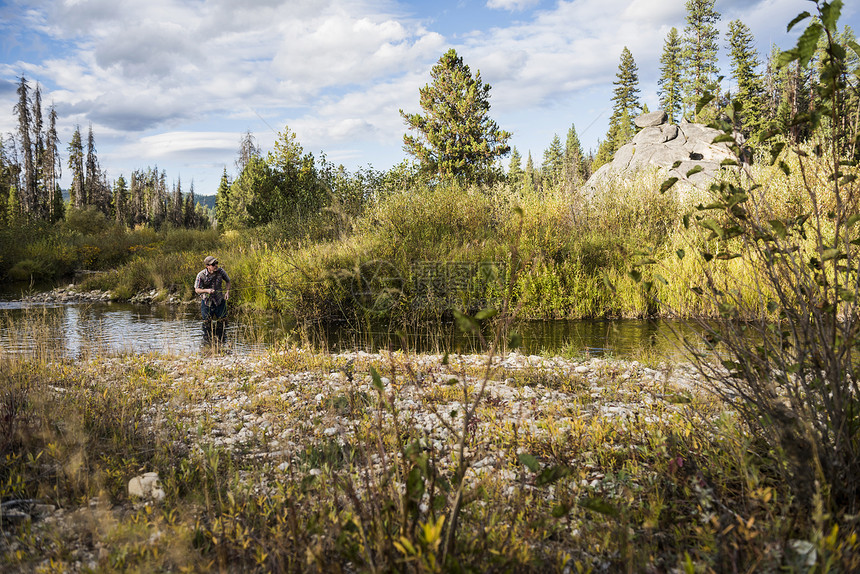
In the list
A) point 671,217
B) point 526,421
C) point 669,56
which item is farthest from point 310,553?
point 669,56

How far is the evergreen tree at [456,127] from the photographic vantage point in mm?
28203

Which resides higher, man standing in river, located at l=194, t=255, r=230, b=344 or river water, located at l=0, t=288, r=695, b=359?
man standing in river, located at l=194, t=255, r=230, b=344

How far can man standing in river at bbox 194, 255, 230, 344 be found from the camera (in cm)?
1106

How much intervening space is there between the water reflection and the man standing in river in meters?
0.43

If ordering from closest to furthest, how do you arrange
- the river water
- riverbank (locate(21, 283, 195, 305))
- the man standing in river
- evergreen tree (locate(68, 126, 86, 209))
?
the river water
the man standing in river
riverbank (locate(21, 283, 195, 305))
evergreen tree (locate(68, 126, 86, 209))

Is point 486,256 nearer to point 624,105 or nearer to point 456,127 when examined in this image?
point 456,127

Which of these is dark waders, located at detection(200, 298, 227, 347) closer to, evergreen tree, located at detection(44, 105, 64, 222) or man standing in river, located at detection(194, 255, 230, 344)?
man standing in river, located at detection(194, 255, 230, 344)

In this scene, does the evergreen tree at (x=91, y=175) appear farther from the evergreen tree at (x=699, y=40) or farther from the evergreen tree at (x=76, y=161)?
the evergreen tree at (x=699, y=40)

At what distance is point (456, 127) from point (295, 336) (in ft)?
67.7

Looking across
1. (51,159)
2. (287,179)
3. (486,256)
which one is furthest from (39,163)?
(486,256)

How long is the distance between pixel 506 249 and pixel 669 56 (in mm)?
57712

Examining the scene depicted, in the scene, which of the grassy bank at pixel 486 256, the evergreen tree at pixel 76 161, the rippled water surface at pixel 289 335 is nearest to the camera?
the rippled water surface at pixel 289 335

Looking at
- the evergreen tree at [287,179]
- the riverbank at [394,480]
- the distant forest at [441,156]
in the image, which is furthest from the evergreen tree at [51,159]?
the riverbank at [394,480]

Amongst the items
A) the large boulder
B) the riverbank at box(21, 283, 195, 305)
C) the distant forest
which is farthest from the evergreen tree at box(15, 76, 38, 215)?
the large boulder
